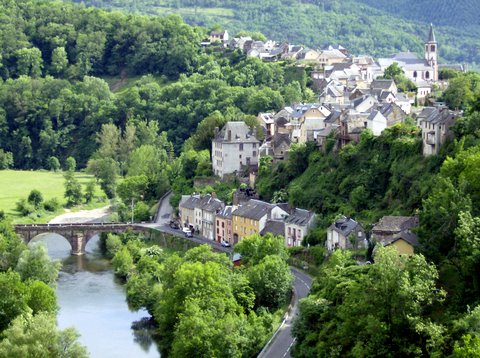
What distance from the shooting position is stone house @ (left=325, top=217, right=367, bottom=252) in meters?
69.8

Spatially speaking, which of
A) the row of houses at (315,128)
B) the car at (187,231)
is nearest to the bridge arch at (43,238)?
the car at (187,231)

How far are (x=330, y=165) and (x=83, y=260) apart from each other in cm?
2139

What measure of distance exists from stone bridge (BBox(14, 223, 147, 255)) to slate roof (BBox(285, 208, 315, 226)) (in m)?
18.5

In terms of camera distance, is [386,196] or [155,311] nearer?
[155,311]

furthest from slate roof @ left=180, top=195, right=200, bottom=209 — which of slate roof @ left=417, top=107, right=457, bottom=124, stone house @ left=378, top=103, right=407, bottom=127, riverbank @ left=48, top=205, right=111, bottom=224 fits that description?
slate roof @ left=417, top=107, right=457, bottom=124

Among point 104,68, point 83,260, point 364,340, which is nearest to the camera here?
point 364,340

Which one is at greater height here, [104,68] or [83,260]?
[104,68]

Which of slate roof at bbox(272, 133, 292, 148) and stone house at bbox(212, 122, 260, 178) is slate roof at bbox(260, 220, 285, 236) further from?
stone house at bbox(212, 122, 260, 178)

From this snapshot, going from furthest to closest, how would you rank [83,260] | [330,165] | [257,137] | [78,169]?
[78,169]
[257,137]
[83,260]
[330,165]

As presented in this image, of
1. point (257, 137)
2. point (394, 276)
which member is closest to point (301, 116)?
point (257, 137)

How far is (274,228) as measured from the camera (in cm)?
8031

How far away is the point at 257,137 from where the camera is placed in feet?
327

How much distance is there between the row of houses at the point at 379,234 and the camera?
2375 inches

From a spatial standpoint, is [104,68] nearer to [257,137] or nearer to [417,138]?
[257,137]
